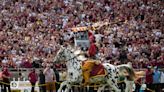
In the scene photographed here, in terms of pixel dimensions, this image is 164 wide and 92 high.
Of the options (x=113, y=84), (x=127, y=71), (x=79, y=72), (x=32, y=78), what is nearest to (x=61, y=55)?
(x=79, y=72)

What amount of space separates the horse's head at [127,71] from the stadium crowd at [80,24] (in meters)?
6.61

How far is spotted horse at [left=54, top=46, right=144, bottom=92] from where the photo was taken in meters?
26.2

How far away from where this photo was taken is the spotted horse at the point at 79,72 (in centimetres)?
2623

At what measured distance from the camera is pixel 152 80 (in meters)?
31.4

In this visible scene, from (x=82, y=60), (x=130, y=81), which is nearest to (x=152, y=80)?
(x=130, y=81)

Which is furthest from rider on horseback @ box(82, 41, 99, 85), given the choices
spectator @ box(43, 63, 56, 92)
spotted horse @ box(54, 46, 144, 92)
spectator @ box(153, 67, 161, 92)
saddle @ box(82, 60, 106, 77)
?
spectator @ box(153, 67, 161, 92)

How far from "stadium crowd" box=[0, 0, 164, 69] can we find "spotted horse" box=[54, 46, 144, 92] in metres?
6.46

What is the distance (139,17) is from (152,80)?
11.7m

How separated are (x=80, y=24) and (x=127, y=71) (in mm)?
13608

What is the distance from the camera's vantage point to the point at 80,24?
40406 mm

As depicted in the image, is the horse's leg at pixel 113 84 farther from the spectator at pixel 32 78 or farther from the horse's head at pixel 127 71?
the spectator at pixel 32 78

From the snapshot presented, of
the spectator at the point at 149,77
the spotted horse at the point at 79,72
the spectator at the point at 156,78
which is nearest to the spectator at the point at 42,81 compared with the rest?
the spotted horse at the point at 79,72

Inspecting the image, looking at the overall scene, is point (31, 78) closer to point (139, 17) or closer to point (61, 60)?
point (61, 60)

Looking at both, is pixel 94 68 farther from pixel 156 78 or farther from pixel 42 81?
pixel 156 78
